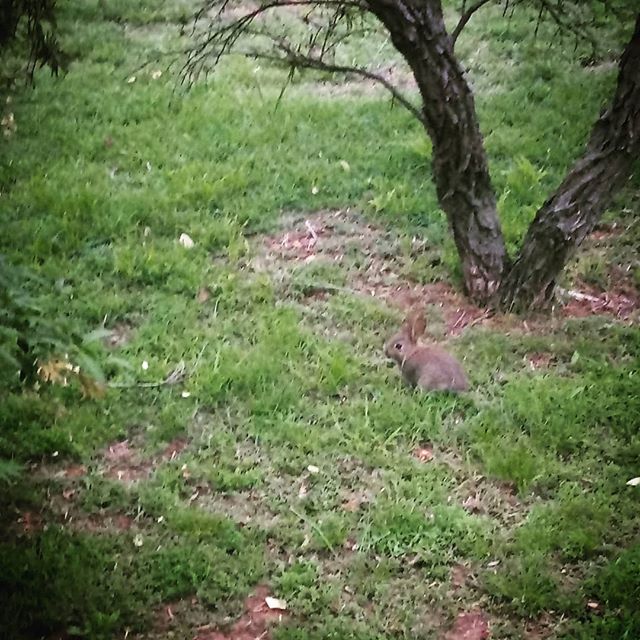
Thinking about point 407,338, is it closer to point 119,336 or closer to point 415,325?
point 415,325

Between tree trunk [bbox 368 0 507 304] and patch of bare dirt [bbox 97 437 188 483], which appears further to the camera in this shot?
tree trunk [bbox 368 0 507 304]

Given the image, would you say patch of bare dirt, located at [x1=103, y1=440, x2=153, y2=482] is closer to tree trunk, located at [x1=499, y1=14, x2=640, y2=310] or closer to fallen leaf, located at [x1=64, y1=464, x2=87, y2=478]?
fallen leaf, located at [x1=64, y1=464, x2=87, y2=478]

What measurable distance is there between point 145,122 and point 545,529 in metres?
4.47

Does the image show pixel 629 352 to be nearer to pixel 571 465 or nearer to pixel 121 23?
pixel 571 465

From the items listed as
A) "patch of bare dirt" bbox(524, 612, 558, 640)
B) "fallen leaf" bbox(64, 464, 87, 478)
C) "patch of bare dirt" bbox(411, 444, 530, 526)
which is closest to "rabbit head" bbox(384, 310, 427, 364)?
"patch of bare dirt" bbox(411, 444, 530, 526)

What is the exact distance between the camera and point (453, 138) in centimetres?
455

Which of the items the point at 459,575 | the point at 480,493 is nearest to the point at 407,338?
the point at 480,493

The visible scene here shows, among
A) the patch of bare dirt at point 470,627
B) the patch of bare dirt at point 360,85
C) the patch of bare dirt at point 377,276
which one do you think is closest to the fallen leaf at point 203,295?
the patch of bare dirt at point 377,276

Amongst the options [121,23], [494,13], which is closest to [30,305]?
[121,23]

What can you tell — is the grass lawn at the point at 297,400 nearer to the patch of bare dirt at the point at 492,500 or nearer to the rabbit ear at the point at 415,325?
the patch of bare dirt at the point at 492,500

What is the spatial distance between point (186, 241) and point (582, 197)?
231cm

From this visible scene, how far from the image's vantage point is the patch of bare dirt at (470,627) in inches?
122

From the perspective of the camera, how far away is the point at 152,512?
3547 mm

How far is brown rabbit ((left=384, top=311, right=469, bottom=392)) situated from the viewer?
4.11m
